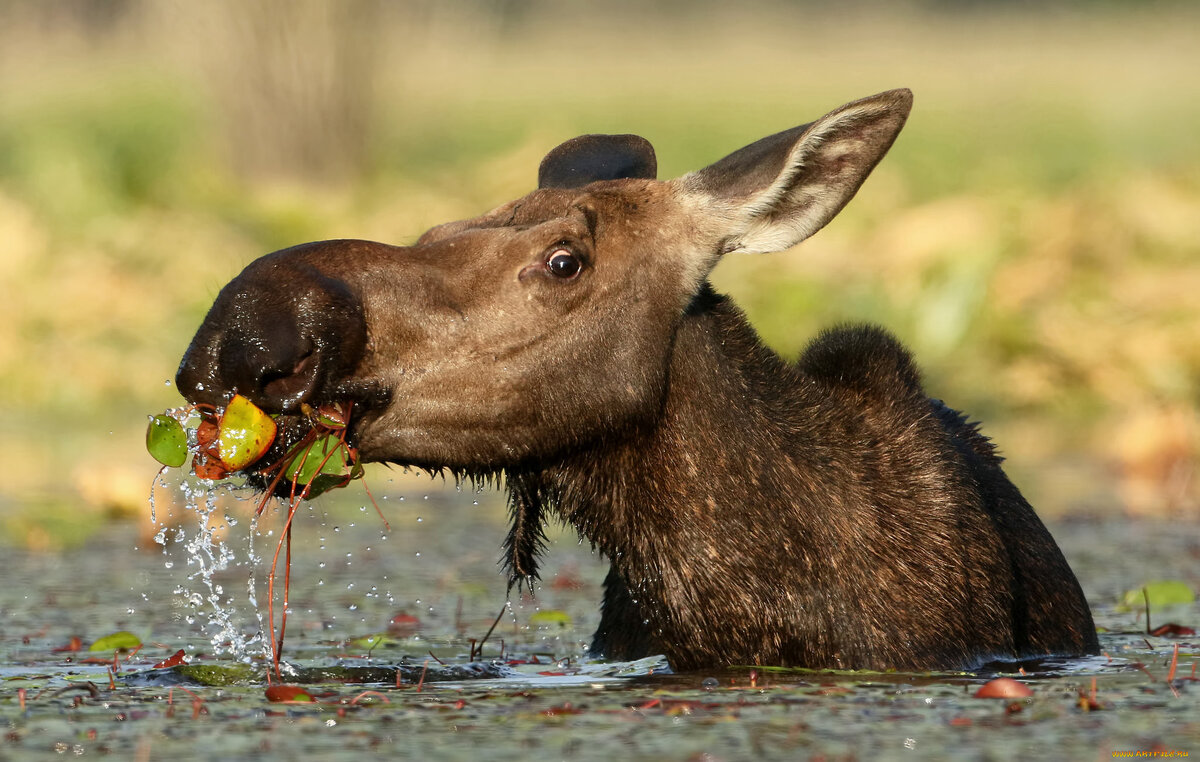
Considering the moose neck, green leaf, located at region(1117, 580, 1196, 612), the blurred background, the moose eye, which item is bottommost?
green leaf, located at region(1117, 580, 1196, 612)

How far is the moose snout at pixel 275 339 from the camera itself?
5.21m

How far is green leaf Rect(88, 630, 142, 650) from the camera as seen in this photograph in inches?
266

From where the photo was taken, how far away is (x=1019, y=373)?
14.9 metres

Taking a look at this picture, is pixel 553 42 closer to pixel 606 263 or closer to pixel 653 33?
pixel 653 33

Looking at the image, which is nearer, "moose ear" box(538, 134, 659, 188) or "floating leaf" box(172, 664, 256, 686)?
"floating leaf" box(172, 664, 256, 686)

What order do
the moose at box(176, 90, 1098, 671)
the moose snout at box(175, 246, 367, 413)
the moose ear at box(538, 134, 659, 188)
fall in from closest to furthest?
the moose snout at box(175, 246, 367, 413)
the moose at box(176, 90, 1098, 671)
the moose ear at box(538, 134, 659, 188)

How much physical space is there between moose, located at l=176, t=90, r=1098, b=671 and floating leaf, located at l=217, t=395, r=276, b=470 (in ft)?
0.25

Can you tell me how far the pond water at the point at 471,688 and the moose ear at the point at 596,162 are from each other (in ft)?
5.49

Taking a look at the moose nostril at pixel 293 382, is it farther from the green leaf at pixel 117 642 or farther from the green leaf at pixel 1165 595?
the green leaf at pixel 1165 595

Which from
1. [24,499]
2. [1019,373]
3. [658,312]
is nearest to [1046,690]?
[658,312]

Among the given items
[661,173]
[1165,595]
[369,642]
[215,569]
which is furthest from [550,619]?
[661,173]

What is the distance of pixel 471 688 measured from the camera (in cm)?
588

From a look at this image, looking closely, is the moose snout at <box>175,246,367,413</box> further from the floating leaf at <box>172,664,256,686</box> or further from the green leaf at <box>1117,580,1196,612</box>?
the green leaf at <box>1117,580,1196,612</box>

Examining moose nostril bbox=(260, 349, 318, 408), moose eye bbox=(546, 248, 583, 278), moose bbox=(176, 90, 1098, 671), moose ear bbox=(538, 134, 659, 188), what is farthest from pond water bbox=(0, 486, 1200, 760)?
moose ear bbox=(538, 134, 659, 188)
